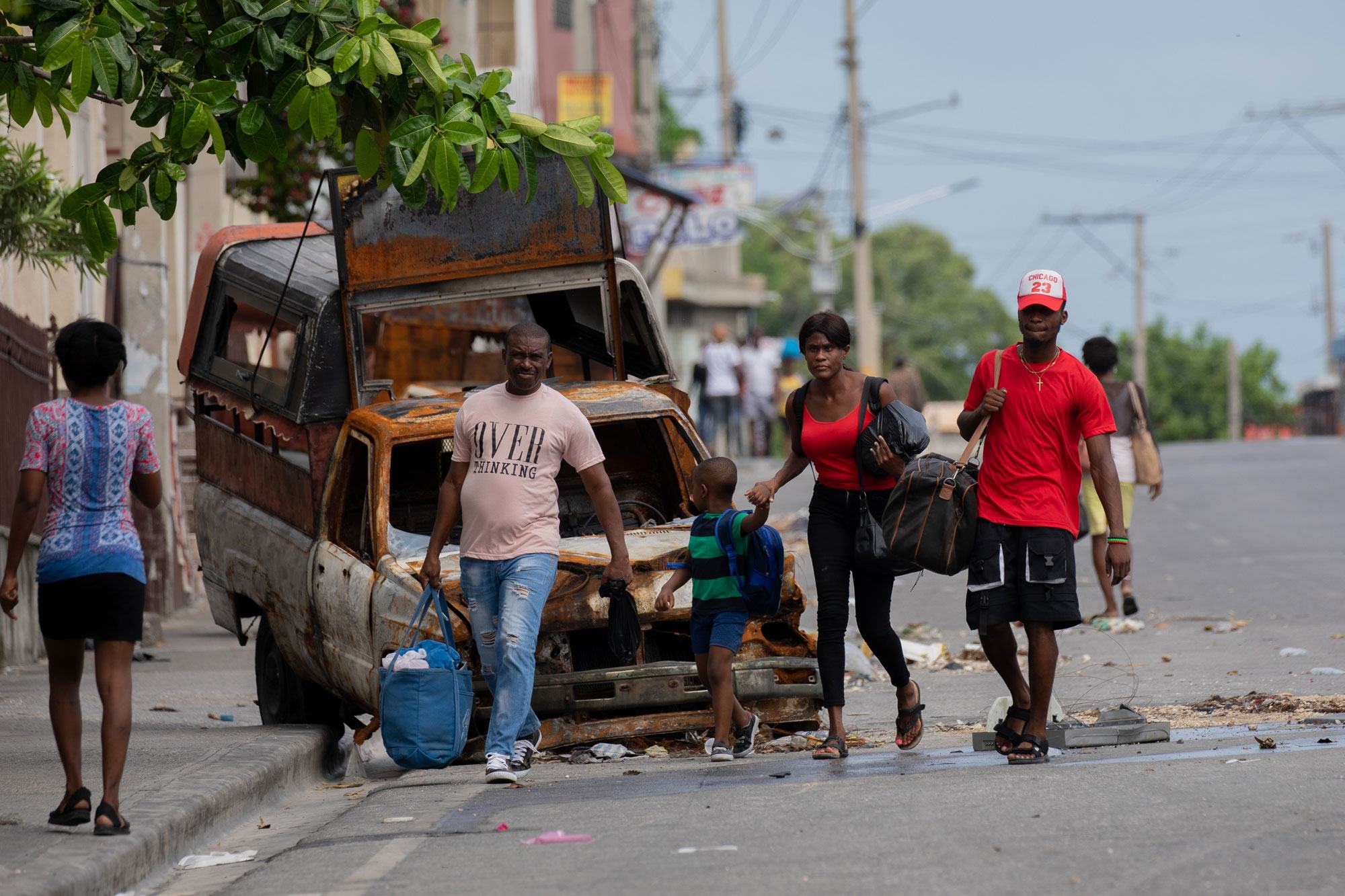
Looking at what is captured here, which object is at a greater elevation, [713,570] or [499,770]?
[713,570]

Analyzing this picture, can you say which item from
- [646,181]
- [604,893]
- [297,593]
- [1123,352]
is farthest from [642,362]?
[1123,352]

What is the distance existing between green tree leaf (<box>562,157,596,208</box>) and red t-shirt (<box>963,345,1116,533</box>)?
175 centimetres

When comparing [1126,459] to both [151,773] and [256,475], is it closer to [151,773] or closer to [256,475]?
[256,475]

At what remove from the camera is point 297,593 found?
32.0 ft

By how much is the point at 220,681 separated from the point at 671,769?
17.6ft

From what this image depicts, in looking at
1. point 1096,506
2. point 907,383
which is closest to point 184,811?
point 1096,506

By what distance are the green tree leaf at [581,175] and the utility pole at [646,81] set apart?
4139cm

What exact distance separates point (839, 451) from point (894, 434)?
253mm

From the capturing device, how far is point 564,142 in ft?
24.1

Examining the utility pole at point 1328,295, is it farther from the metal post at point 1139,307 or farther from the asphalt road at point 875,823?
the asphalt road at point 875,823

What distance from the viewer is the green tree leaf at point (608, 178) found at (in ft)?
24.6

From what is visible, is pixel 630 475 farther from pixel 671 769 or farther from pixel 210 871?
pixel 210 871

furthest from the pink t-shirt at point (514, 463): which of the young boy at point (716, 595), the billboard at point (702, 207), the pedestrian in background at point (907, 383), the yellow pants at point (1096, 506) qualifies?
the billboard at point (702, 207)

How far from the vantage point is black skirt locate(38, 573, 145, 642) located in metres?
6.49
